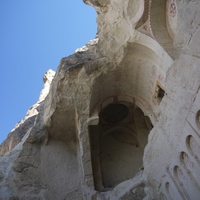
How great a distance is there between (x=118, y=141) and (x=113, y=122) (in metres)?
0.77

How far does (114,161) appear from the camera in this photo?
354 inches

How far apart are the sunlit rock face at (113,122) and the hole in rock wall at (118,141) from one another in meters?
0.04

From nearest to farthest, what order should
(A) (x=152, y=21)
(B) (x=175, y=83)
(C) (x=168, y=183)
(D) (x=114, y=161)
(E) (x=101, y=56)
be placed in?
(B) (x=175, y=83), (C) (x=168, y=183), (A) (x=152, y=21), (E) (x=101, y=56), (D) (x=114, y=161)

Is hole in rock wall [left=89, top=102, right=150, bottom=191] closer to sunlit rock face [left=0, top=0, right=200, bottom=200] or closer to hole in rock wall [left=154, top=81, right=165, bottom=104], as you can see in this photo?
sunlit rock face [left=0, top=0, right=200, bottom=200]

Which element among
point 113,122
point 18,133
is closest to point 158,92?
point 113,122

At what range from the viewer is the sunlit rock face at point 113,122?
5.02 m

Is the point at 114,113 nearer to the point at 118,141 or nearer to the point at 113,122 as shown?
the point at 113,122

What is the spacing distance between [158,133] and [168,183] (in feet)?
3.17

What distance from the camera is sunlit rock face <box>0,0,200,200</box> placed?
502cm

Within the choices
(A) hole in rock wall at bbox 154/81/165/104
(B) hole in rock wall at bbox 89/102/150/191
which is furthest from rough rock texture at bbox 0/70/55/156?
(A) hole in rock wall at bbox 154/81/165/104

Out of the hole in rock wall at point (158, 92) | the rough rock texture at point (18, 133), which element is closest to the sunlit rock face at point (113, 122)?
the hole in rock wall at point (158, 92)

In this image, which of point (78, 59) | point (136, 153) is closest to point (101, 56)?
point (78, 59)

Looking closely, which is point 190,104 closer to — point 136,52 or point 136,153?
point 136,52

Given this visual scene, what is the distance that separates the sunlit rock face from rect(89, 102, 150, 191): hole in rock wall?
4cm
